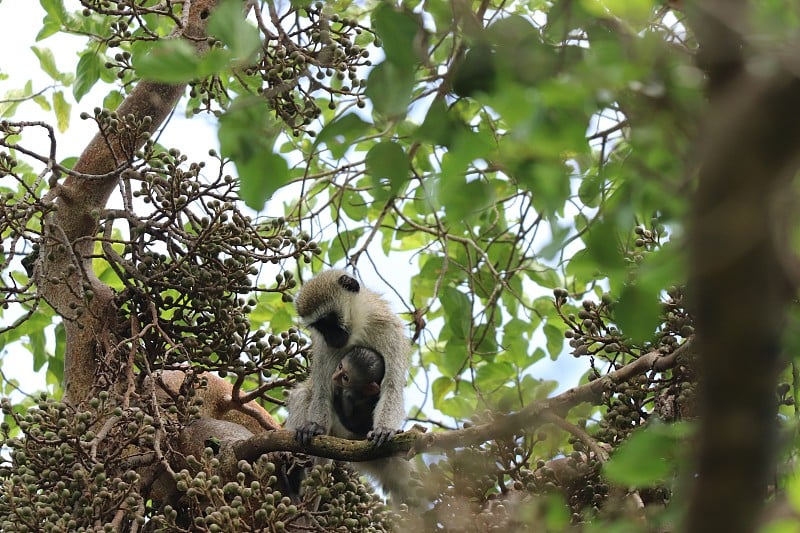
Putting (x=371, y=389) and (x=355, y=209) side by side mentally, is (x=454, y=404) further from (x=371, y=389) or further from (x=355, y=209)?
(x=355, y=209)

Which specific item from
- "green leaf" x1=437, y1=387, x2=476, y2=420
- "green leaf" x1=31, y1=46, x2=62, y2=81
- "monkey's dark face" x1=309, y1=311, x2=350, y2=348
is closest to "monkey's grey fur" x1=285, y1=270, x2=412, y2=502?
"monkey's dark face" x1=309, y1=311, x2=350, y2=348

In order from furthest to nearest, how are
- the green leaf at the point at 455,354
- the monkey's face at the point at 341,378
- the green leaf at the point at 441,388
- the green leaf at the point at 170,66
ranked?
the green leaf at the point at 441,388 < the green leaf at the point at 455,354 < the monkey's face at the point at 341,378 < the green leaf at the point at 170,66

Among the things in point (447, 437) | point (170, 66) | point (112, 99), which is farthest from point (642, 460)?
point (112, 99)

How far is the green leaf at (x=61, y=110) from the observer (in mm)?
6225

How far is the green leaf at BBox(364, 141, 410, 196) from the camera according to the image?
1.69 metres

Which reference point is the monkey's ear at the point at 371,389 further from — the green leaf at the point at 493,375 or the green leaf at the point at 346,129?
Result: the green leaf at the point at 346,129

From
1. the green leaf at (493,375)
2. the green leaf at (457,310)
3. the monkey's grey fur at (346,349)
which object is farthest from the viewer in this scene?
the green leaf at (493,375)

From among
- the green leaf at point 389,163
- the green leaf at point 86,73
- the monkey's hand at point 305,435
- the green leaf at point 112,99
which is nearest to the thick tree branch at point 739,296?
the green leaf at point 389,163

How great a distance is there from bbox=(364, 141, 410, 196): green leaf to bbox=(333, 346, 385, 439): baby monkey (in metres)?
3.28

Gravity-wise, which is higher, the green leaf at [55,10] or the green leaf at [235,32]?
the green leaf at [55,10]

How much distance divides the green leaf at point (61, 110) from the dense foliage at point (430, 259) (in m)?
0.02

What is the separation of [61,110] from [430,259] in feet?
9.34

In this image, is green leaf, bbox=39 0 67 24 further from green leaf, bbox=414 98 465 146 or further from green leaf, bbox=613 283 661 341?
green leaf, bbox=613 283 661 341

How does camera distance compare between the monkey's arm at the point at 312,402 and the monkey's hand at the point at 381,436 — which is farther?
the monkey's arm at the point at 312,402
